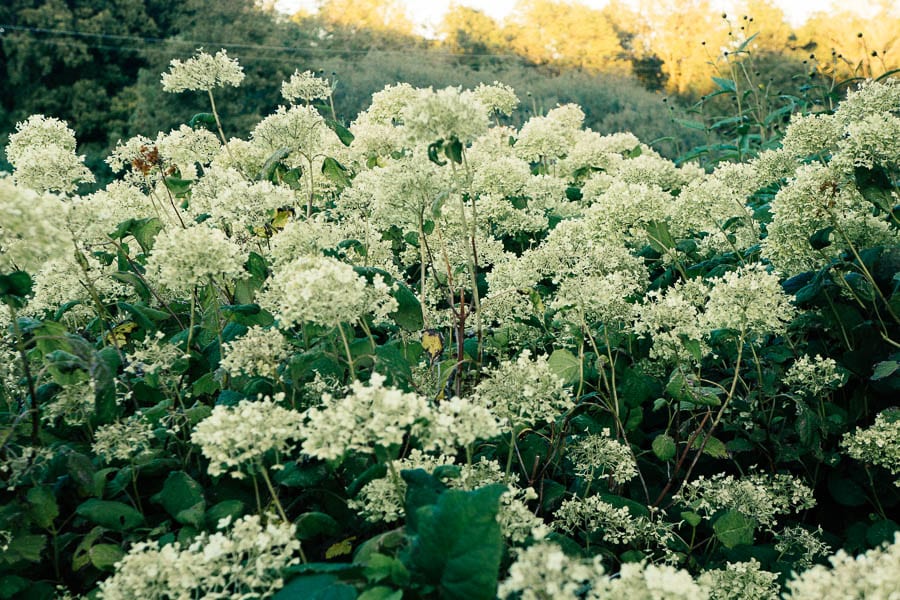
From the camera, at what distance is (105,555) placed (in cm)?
196

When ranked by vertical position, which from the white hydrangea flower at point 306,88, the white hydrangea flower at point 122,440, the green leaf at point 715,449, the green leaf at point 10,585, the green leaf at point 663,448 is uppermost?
the white hydrangea flower at point 306,88

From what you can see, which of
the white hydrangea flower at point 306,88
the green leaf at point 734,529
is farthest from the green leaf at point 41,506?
the white hydrangea flower at point 306,88

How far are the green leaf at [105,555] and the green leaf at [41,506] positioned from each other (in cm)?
16

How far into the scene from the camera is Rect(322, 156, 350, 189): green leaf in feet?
12.2

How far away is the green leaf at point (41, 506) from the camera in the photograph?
201 cm

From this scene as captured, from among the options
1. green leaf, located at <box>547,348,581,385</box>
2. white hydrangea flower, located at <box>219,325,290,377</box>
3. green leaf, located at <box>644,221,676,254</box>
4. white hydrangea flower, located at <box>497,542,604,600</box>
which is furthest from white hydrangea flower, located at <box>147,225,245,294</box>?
green leaf, located at <box>644,221,676,254</box>

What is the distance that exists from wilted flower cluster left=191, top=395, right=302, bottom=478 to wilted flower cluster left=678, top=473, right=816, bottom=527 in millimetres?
1384

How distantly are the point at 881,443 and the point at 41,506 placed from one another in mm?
2579

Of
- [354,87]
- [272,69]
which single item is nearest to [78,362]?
[354,87]

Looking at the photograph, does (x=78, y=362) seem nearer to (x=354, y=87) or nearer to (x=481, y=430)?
(x=481, y=430)

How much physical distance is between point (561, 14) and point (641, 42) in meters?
4.77

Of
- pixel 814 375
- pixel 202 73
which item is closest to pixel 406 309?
pixel 814 375

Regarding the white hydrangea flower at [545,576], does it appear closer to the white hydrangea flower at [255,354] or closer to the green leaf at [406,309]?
the white hydrangea flower at [255,354]

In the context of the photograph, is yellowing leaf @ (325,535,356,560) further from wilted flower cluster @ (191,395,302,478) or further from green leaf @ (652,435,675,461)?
green leaf @ (652,435,675,461)
